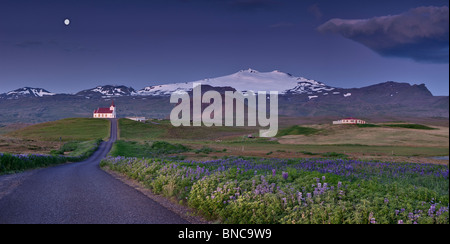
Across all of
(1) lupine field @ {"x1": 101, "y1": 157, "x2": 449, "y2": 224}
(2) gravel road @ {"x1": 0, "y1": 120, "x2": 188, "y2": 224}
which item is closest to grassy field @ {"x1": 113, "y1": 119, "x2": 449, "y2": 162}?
(2) gravel road @ {"x1": 0, "y1": 120, "x2": 188, "y2": 224}

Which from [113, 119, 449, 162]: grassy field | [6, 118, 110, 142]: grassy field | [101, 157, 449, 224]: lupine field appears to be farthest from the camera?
[6, 118, 110, 142]: grassy field

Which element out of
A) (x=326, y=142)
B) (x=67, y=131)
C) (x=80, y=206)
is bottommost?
(x=326, y=142)

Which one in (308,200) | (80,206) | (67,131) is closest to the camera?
(308,200)

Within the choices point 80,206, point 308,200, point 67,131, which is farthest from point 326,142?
point 67,131

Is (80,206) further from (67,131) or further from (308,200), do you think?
(67,131)

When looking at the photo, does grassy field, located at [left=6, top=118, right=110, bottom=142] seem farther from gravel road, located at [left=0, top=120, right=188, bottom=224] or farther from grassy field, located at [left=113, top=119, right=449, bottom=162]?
gravel road, located at [left=0, top=120, right=188, bottom=224]

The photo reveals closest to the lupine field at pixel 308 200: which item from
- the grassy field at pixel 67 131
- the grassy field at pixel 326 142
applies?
the grassy field at pixel 326 142

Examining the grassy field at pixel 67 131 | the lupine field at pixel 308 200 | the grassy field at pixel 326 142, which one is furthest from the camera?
the grassy field at pixel 67 131

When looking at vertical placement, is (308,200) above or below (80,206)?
above

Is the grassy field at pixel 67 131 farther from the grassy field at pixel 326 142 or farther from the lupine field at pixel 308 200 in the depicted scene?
the lupine field at pixel 308 200

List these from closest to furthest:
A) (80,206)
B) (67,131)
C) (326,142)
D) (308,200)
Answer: (308,200) → (80,206) → (326,142) → (67,131)

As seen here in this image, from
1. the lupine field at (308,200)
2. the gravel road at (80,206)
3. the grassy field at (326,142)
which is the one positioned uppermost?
the lupine field at (308,200)

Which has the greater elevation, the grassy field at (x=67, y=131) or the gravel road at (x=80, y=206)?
the gravel road at (x=80, y=206)

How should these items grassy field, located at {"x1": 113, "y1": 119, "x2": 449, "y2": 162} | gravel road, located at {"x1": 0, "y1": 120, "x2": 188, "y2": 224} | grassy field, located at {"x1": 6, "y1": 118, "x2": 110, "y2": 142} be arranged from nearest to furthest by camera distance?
gravel road, located at {"x1": 0, "y1": 120, "x2": 188, "y2": 224} < grassy field, located at {"x1": 113, "y1": 119, "x2": 449, "y2": 162} < grassy field, located at {"x1": 6, "y1": 118, "x2": 110, "y2": 142}
